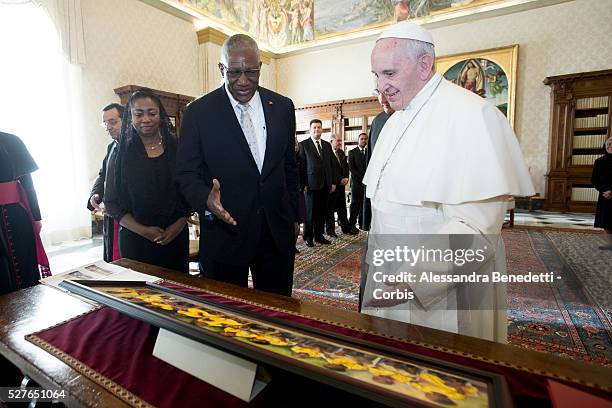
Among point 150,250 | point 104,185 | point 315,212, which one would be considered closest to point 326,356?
point 150,250

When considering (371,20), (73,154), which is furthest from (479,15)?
(73,154)

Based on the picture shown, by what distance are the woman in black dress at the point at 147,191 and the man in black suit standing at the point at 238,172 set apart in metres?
0.49

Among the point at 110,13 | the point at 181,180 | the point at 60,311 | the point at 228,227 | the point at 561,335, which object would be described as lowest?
the point at 561,335

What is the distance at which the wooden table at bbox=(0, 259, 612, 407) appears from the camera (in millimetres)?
814

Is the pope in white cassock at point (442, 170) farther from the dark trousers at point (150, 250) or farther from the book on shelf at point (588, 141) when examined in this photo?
the book on shelf at point (588, 141)

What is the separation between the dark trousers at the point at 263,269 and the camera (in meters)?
1.81

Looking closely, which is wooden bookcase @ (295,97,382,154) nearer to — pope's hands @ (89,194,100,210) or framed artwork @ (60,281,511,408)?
pope's hands @ (89,194,100,210)

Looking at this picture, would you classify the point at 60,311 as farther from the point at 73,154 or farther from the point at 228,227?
the point at 73,154

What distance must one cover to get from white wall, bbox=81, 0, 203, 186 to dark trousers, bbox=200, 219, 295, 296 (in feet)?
23.0

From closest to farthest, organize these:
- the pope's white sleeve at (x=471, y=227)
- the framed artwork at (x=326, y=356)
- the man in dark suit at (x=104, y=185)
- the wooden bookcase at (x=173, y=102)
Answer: the framed artwork at (x=326, y=356), the pope's white sleeve at (x=471, y=227), the man in dark suit at (x=104, y=185), the wooden bookcase at (x=173, y=102)

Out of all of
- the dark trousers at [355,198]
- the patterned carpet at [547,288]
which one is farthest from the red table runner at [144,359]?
the dark trousers at [355,198]

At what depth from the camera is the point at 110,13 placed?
7.90 meters

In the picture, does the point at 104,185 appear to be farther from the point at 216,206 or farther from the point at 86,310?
the point at 86,310

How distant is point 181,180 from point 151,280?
0.49 meters
